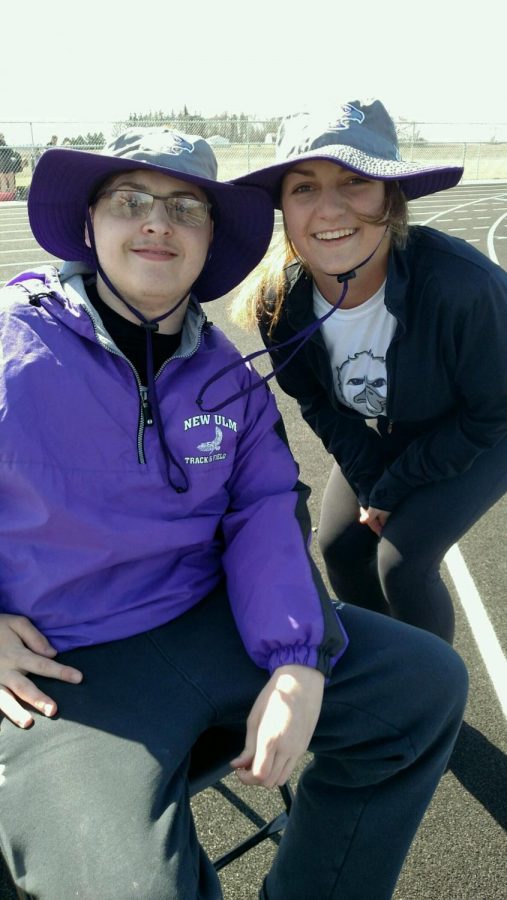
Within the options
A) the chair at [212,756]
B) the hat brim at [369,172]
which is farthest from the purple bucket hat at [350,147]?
the chair at [212,756]

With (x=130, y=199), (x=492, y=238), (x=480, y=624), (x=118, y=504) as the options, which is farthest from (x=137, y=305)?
(x=492, y=238)

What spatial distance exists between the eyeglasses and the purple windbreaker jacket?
19 centimetres

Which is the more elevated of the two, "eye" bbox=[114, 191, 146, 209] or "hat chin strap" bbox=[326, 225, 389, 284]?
"eye" bbox=[114, 191, 146, 209]

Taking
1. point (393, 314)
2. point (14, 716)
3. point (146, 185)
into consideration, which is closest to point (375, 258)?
point (393, 314)

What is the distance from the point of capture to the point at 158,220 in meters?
1.79

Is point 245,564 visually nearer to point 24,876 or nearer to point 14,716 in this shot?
point 14,716

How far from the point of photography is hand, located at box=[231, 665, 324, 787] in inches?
58.7

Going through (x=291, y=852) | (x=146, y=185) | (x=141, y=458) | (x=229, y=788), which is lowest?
(x=229, y=788)

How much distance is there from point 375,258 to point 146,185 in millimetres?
697

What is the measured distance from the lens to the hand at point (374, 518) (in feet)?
8.30

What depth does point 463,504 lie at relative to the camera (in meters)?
2.30

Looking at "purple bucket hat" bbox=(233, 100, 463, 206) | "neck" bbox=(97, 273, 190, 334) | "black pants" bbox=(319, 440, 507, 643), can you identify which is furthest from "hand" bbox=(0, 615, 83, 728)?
"purple bucket hat" bbox=(233, 100, 463, 206)

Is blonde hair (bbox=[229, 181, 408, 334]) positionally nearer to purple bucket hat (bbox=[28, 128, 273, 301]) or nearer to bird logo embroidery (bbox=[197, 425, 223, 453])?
purple bucket hat (bbox=[28, 128, 273, 301])

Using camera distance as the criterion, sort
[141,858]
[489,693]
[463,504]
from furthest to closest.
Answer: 1. [489,693]
2. [463,504]
3. [141,858]
